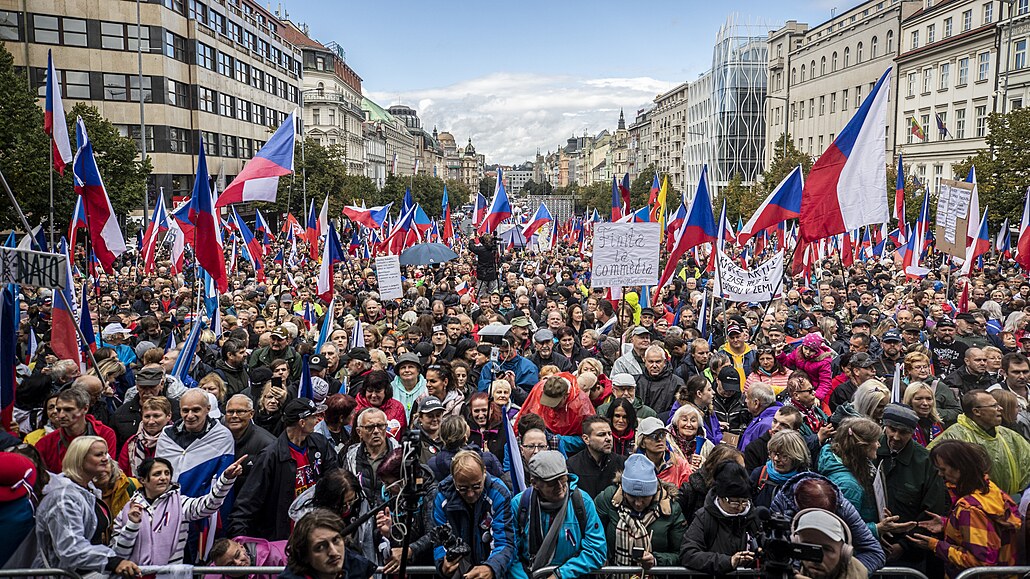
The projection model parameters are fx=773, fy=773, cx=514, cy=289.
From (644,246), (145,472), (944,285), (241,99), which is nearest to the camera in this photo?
(145,472)

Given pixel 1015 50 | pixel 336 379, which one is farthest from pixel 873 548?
pixel 1015 50

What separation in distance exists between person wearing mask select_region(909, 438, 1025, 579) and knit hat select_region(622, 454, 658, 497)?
63.6 inches

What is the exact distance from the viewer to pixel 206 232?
30.7 feet

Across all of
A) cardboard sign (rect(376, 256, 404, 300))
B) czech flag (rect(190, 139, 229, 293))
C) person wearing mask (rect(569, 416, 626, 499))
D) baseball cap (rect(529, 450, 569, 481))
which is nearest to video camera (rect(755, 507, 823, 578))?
baseball cap (rect(529, 450, 569, 481))

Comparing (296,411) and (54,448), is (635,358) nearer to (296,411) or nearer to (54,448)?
(296,411)

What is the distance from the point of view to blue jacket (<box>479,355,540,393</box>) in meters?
7.72

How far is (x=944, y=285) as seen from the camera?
52.3ft

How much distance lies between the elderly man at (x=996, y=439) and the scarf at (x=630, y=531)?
1.96m

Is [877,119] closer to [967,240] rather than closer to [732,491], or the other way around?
[732,491]

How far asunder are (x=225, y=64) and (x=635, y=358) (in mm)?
46295

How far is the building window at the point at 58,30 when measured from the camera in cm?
3700

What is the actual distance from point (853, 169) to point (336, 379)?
6.29 meters

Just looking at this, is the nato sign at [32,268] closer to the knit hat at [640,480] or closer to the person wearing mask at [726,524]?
the knit hat at [640,480]

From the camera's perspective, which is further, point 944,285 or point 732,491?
point 944,285
